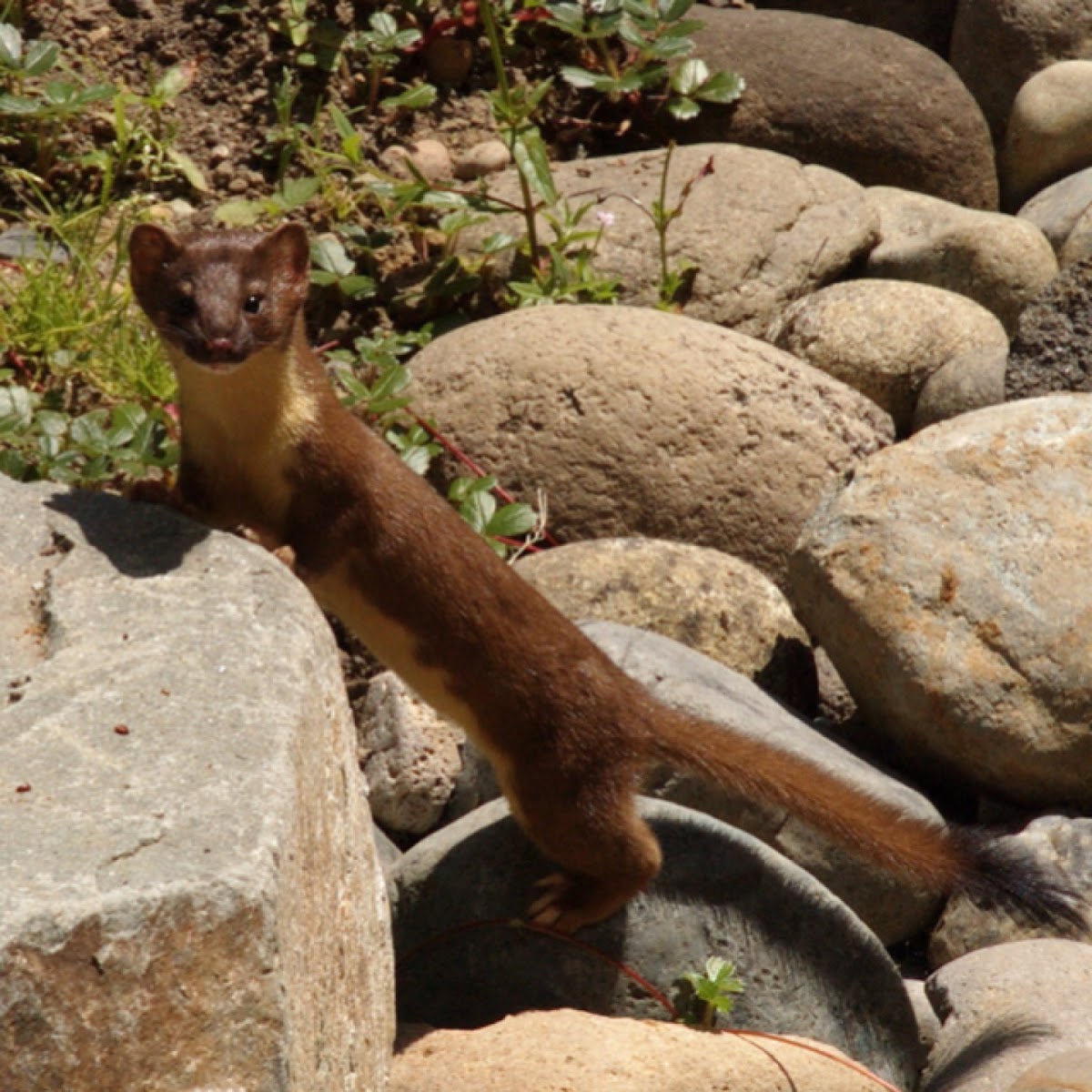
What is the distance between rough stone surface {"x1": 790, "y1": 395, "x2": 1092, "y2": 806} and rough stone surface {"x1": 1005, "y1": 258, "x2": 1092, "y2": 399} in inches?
28.4

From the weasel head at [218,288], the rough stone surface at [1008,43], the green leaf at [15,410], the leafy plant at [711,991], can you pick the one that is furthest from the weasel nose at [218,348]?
the rough stone surface at [1008,43]

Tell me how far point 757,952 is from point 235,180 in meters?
3.91

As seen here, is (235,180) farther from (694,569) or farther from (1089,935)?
(1089,935)

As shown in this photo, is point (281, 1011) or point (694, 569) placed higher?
point (281, 1011)

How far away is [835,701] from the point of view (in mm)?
5457

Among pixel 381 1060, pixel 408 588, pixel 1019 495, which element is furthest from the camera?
pixel 1019 495

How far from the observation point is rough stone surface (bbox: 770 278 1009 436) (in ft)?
20.6

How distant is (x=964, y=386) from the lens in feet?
19.8

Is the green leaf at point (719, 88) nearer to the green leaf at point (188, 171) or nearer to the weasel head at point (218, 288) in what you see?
the green leaf at point (188, 171)

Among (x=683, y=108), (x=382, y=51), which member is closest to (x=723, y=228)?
(x=683, y=108)

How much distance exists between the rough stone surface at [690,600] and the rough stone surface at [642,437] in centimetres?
26

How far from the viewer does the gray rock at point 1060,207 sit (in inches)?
277

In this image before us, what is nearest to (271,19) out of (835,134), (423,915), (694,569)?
(835,134)

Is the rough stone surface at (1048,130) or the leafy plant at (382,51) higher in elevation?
the leafy plant at (382,51)
